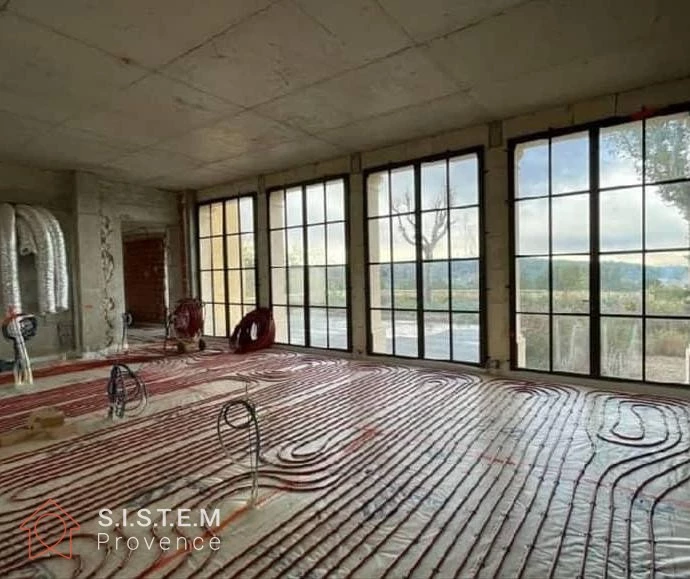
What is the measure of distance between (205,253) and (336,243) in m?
3.30

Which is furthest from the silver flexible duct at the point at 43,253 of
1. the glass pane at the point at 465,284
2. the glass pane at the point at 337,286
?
the glass pane at the point at 465,284

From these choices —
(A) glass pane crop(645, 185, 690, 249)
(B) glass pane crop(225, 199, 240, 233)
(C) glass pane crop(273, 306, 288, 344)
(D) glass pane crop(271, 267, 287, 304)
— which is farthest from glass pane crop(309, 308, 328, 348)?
(A) glass pane crop(645, 185, 690, 249)

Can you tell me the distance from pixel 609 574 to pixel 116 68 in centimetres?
450

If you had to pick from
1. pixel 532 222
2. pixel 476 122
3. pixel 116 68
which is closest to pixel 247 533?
pixel 116 68

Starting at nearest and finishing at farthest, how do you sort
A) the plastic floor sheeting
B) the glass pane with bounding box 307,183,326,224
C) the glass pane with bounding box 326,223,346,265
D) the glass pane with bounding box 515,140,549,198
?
the plastic floor sheeting < the glass pane with bounding box 515,140,549,198 < the glass pane with bounding box 326,223,346,265 < the glass pane with bounding box 307,183,326,224

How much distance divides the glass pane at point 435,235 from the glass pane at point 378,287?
72cm

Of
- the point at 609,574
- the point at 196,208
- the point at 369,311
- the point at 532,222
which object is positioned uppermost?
the point at 196,208

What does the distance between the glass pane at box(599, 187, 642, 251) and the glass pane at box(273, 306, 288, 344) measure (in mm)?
4795

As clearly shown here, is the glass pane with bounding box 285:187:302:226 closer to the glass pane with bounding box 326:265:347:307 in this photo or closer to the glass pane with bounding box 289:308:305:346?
the glass pane with bounding box 326:265:347:307

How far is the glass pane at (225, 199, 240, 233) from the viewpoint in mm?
7830

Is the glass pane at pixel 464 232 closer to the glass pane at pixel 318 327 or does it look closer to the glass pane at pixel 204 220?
the glass pane at pixel 318 327

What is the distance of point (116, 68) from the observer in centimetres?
342

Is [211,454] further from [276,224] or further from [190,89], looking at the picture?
[276,224]

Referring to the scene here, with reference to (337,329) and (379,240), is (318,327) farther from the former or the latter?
(379,240)
